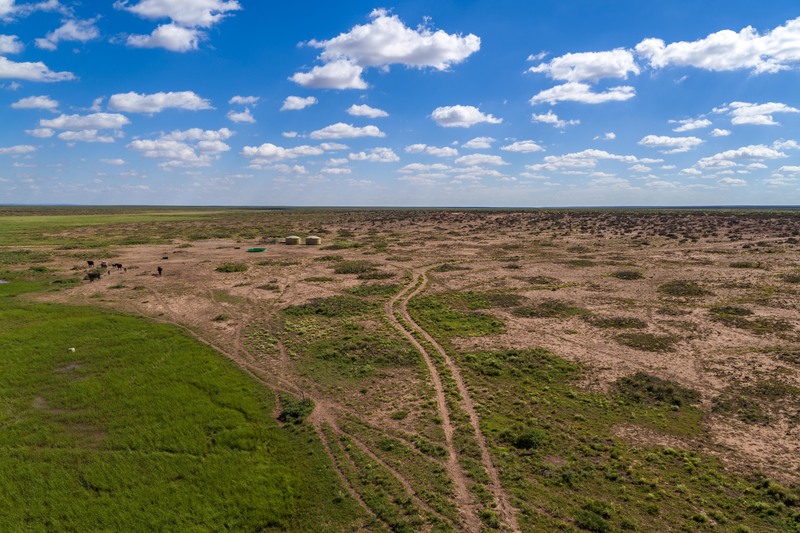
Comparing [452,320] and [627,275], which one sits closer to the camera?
[452,320]

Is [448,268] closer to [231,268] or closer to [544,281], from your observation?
[544,281]

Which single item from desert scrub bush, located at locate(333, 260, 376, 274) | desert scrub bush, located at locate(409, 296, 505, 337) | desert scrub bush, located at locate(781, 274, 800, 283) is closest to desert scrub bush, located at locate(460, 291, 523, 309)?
desert scrub bush, located at locate(409, 296, 505, 337)

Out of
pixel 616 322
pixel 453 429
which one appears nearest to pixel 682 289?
pixel 616 322

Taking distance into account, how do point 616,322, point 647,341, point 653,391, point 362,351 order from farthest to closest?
point 616,322 < point 647,341 < point 362,351 < point 653,391

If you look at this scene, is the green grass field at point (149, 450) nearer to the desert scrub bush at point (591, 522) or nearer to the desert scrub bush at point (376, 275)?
the desert scrub bush at point (591, 522)

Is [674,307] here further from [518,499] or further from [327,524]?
[327,524]

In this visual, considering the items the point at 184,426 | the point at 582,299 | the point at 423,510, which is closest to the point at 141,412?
the point at 184,426

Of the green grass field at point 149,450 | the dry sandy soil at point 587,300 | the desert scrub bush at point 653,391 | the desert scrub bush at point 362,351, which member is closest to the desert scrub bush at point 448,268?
the dry sandy soil at point 587,300
